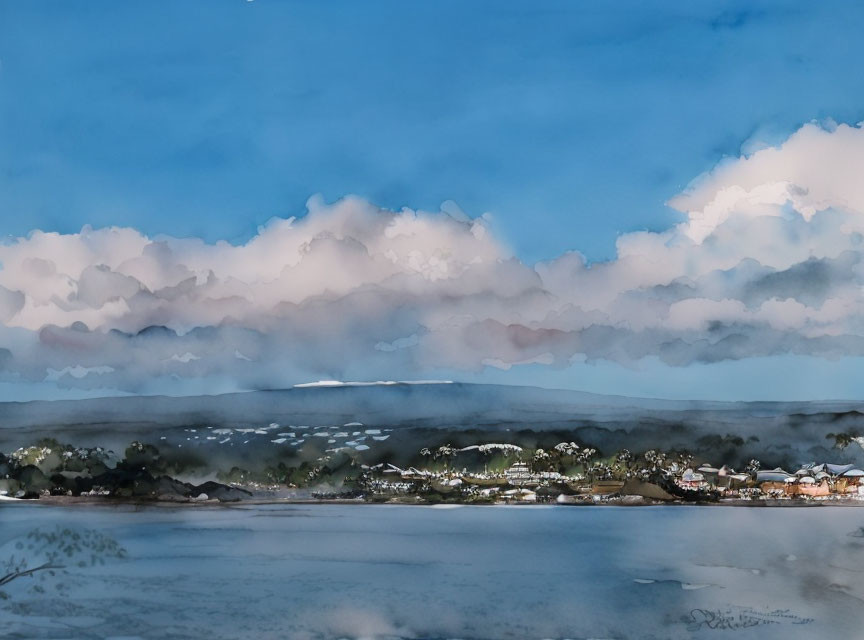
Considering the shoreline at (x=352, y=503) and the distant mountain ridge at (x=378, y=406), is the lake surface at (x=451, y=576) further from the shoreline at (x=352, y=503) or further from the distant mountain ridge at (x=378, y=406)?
the distant mountain ridge at (x=378, y=406)

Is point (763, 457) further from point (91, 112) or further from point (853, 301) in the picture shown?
point (91, 112)

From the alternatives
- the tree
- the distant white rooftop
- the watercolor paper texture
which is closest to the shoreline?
the watercolor paper texture

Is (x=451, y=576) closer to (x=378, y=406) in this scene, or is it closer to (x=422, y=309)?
(x=378, y=406)

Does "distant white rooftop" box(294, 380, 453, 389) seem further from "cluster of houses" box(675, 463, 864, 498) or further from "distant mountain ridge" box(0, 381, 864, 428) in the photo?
"cluster of houses" box(675, 463, 864, 498)

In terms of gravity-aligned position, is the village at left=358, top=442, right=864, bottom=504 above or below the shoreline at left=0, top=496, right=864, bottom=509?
above

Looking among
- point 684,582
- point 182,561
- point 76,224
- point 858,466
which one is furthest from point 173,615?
point 858,466
